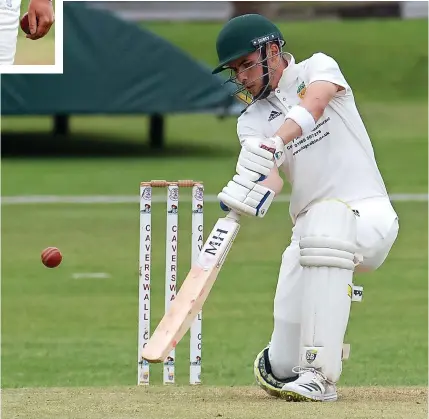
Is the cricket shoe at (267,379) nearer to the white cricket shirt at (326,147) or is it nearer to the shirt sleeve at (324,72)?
the white cricket shirt at (326,147)

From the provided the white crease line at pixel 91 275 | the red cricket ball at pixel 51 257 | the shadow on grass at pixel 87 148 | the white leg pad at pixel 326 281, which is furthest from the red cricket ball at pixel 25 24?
the shadow on grass at pixel 87 148

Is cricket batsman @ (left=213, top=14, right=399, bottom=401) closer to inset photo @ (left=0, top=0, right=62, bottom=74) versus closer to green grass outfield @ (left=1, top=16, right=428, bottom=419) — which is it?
green grass outfield @ (left=1, top=16, right=428, bottom=419)

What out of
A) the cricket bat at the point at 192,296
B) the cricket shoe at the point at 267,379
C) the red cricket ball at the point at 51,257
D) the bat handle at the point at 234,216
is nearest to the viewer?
the cricket bat at the point at 192,296

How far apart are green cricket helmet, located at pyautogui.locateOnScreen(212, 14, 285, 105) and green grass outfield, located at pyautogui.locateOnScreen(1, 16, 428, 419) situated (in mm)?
1350

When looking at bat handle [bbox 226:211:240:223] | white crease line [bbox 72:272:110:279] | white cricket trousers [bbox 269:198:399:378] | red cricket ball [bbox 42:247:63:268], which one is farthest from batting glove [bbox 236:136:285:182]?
white crease line [bbox 72:272:110:279]

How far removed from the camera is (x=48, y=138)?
26.4 metres

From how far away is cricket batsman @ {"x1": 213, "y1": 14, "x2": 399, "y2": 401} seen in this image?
511 cm

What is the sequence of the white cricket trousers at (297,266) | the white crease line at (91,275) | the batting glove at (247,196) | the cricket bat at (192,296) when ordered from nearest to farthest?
the cricket bat at (192,296), the batting glove at (247,196), the white cricket trousers at (297,266), the white crease line at (91,275)

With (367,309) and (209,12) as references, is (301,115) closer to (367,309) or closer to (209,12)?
(367,309)

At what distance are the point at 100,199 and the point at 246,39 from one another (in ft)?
38.2

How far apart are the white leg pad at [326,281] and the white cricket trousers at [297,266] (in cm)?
12

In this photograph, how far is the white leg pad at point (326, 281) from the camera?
511cm

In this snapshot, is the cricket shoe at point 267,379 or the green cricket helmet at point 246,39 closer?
the green cricket helmet at point 246,39

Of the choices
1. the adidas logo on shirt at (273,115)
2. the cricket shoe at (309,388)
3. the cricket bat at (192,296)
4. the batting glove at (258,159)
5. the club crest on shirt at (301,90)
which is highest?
the club crest on shirt at (301,90)
